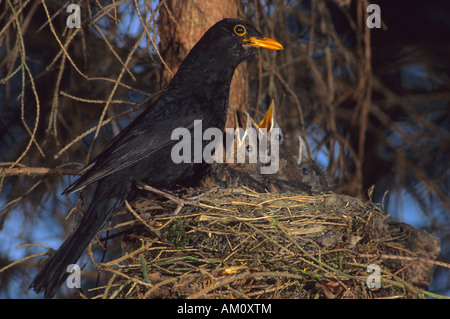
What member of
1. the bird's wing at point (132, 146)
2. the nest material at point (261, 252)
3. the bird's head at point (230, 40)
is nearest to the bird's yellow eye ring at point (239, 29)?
the bird's head at point (230, 40)

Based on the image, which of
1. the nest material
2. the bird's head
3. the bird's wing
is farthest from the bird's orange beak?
the nest material

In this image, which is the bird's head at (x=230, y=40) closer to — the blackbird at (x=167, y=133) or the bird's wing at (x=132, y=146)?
the blackbird at (x=167, y=133)

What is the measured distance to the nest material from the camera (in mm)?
3033

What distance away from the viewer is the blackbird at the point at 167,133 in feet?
12.0

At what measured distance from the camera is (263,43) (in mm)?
4266

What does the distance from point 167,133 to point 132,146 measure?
295mm

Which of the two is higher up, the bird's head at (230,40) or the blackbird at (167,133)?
the bird's head at (230,40)

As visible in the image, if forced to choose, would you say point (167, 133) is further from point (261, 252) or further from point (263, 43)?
point (261, 252)

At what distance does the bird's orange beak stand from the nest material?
1.28 m

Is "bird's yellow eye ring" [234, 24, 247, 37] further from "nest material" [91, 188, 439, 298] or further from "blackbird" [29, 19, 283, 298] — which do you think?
"nest material" [91, 188, 439, 298]

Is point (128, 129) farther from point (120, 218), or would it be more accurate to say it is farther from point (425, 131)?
point (425, 131)

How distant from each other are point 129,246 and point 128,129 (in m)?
0.97

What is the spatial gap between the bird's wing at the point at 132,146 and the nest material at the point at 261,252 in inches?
15.9

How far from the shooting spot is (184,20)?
453 centimetres
